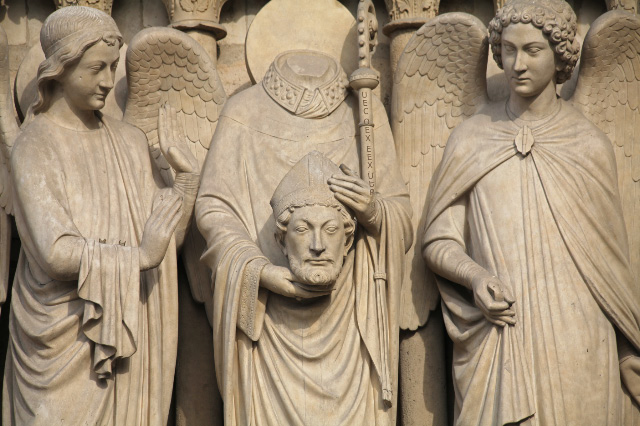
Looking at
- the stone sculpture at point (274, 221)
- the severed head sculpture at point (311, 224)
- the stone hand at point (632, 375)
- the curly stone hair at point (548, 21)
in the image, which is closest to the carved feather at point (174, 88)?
the stone sculpture at point (274, 221)

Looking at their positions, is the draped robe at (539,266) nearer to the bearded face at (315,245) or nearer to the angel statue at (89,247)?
the bearded face at (315,245)

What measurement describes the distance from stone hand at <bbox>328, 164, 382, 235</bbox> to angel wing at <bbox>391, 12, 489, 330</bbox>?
0.67 metres

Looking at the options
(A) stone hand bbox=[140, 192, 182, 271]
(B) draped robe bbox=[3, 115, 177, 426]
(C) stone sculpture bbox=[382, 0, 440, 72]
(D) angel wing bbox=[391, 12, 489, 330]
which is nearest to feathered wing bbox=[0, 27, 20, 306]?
(B) draped robe bbox=[3, 115, 177, 426]

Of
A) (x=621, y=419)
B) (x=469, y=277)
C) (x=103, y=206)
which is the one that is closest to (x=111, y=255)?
(x=103, y=206)

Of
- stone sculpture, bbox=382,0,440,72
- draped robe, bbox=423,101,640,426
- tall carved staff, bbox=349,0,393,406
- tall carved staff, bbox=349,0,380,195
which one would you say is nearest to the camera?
draped robe, bbox=423,101,640,426

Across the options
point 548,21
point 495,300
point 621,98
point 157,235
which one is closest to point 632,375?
point 495,300

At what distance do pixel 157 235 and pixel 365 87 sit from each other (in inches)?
52.0

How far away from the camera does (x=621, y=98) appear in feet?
29.3

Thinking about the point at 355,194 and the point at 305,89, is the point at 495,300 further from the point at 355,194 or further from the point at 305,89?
the point at 305,89

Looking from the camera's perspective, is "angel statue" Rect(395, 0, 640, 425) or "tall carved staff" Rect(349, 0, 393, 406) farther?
"tall carved staff" Rect(349, 0, 393, 406)

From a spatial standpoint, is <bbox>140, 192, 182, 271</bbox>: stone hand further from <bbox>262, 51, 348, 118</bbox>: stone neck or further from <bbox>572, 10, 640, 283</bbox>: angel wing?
<bbox>572, 10, 640, 283</bbox>: angel wing

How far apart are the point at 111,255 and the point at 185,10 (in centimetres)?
173

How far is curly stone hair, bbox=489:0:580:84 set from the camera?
8.45 meters

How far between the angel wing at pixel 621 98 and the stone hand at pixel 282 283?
1.74 meters
